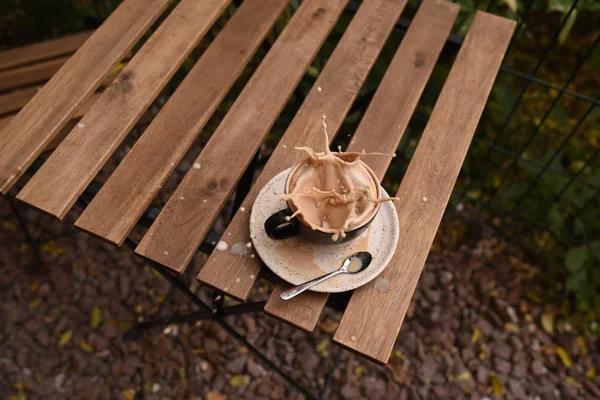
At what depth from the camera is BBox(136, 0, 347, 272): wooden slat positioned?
1.31 metres

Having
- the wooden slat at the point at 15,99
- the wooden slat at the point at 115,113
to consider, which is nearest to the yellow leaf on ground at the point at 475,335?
the wooden slat at the point at 115,113

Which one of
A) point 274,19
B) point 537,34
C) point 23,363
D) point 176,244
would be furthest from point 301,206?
point 537,34

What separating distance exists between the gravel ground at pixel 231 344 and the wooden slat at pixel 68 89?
1030 millimetres

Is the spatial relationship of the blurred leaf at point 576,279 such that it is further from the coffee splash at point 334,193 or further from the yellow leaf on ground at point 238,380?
the coffee splash at point 334,193

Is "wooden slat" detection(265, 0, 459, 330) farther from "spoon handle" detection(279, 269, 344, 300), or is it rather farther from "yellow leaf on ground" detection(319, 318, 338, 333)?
"yellow leaf on ground" detection(319, 318, 338, 333)

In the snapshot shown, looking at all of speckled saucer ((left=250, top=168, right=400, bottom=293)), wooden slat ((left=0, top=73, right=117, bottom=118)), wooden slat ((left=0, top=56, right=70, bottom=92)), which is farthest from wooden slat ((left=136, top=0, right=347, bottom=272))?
wooden slat ((left=0, top=56, right=70, bottom=92))

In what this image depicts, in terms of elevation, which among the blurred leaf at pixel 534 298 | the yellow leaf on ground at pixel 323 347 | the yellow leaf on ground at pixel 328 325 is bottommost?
the yellow leaf on ground at pixel 323 347

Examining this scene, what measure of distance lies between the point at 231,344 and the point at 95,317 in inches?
22.7

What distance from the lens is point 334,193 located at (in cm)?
119

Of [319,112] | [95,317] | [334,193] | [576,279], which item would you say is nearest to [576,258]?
[576,279]

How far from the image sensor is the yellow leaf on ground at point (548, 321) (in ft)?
7.86

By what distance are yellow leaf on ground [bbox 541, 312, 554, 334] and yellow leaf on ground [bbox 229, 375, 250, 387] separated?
1292 millimetres

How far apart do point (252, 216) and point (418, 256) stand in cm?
41

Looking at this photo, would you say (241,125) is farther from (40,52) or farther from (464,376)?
(464,376)
